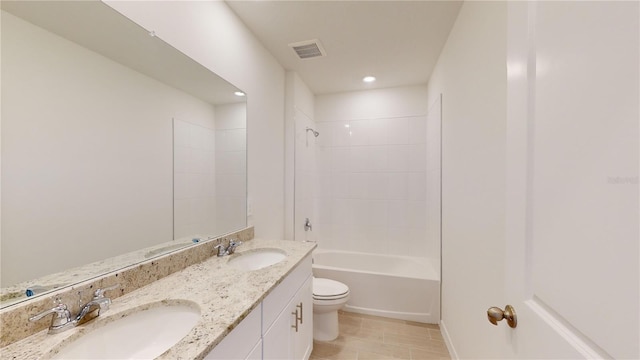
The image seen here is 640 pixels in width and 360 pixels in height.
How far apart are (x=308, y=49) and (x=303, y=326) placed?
2.18 metres

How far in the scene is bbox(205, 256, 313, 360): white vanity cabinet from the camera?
86 cm

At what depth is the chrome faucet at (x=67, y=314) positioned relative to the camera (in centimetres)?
73

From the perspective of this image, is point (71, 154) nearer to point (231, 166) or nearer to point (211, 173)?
point (211, 173)

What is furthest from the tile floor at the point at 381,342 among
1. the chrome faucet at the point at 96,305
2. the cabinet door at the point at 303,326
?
the chrome faucet at the point at 96,305

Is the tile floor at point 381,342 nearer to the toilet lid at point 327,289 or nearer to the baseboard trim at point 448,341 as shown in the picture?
the baseboard trim at point 448,341

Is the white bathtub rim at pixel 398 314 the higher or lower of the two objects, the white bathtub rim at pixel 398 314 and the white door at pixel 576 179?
the lower

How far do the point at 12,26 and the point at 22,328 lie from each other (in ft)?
2.87

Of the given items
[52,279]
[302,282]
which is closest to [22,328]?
[52,279]

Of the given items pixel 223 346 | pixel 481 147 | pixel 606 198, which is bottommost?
pixel 223 346

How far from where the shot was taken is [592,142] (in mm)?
416

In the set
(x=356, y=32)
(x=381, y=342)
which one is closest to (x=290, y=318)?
(x=381, y=342)

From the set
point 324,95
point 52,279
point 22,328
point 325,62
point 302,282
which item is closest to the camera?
point 22,328

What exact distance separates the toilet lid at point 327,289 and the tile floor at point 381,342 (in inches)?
15.3

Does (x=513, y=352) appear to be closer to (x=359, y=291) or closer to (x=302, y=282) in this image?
(x=302, y=282)
